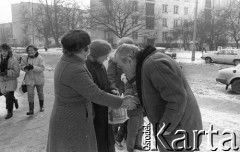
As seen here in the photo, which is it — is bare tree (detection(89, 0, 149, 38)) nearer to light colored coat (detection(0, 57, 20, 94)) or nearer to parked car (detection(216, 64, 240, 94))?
Answer: parked car (detection(216, 64, 240, 94))

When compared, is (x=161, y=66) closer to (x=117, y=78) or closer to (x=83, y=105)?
(x=83, y=105)

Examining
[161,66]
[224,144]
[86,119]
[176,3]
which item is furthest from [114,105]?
[176,3]

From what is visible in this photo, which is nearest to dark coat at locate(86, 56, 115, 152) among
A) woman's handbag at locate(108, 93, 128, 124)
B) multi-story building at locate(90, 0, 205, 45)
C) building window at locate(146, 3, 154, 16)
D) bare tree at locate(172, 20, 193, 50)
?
woman's handbag at locate(108, 93, 128, 124)

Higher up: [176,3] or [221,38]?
[176,3]

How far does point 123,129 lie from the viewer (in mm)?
4184

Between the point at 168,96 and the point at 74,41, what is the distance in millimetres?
995

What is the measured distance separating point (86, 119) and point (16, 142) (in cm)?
254

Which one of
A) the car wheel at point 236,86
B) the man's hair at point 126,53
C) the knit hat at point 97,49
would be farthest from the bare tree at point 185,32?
the man's hair at point 126,53

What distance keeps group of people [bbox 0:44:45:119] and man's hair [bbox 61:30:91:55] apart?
3635 millimetres

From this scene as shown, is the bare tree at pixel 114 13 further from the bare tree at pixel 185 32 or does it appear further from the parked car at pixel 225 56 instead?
the parked car at pixel 225 56

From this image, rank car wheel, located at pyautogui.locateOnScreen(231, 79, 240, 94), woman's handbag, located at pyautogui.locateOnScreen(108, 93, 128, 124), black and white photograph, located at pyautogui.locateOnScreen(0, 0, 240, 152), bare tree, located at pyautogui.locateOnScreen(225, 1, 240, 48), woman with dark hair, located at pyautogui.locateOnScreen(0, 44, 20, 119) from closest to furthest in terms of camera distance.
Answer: black and white photograph, located at pyautogui.locateOnScreen(0, 0, 240, 152) → woman's handbag, located at pyautogui.locateOnScreen(108, 93, 128, 124) → woman with dark hair, located at pyautogui.locateOnScreen(0, 44, 20, 119) → car wheel, located at pyautogui.locateOnScreen(231, 79, 240, 94) → bare tree, located at pyautogui.locateOnScreen(225, 1, 240, 48)

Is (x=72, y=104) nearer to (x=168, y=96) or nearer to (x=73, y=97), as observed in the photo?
(x=73, y=97)

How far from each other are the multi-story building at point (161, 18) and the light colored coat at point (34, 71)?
42753mm

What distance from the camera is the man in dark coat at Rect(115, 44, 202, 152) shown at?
6.81 ft
